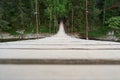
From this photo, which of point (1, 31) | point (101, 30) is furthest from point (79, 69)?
point (101, 30)

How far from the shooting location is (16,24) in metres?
32.5

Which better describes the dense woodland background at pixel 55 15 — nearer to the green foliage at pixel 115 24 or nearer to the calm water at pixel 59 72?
the green foliage at pixel 115 24

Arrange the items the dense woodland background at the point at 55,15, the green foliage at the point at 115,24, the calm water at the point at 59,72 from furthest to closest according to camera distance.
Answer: the dense woodland background at the point at 55,15, the green foliage at the point at 115,24, the calm water at the point at 59,72

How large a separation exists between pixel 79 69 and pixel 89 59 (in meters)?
0.52

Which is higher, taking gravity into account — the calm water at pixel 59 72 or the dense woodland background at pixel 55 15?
the dense woodland background at pixel 55 15

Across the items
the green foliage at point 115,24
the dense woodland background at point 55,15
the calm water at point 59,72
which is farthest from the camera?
the dense woodland background at point 55,15

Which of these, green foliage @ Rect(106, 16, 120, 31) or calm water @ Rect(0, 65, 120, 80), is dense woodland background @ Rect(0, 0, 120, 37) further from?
calm water @ Rect(0, 65, 120, 80)

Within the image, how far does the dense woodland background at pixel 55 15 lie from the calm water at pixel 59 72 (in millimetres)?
26506

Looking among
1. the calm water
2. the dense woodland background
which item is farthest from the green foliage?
the calm water

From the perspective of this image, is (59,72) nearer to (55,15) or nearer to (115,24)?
(115,24)

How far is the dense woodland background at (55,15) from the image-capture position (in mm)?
32406

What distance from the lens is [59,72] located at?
381cm

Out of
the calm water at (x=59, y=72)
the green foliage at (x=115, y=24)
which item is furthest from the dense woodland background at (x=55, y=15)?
the calm water at (x=59, y=72)

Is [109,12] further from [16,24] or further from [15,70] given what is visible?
[15,70]
